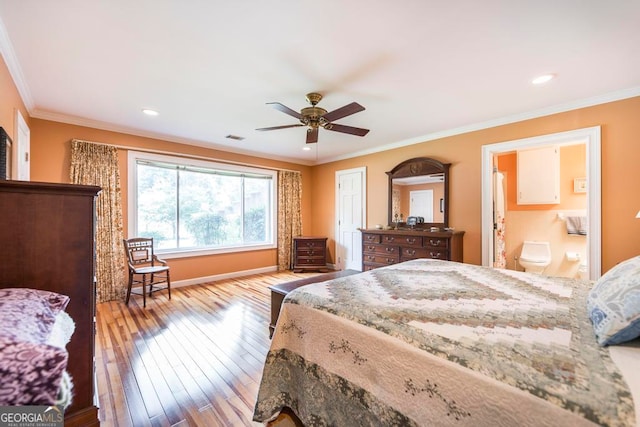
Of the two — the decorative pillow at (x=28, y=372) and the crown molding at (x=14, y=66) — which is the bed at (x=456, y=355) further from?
the crown molding at (x=14, y=66)

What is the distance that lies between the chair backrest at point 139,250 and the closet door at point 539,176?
19.3ft

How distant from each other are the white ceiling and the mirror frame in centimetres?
84

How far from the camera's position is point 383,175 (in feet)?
15.9

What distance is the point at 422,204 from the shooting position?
4.34m

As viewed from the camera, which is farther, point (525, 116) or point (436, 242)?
point (436, 242)

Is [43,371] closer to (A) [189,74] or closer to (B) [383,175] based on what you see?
(A) [189,74]

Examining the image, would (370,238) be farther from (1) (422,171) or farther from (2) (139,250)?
(2) (139,250)

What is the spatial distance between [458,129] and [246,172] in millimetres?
3754

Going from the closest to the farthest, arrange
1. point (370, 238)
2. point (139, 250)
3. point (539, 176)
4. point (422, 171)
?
point (139, 250) < point (539, 176) < point (422, 171) < point (370, 238)

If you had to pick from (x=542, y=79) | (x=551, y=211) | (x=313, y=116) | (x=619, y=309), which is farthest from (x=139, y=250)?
(x=551, y=211)

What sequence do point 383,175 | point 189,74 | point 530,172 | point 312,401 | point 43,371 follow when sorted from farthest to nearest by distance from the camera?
point 383,175, point 530,172, point 189,74, point 312,401, point 43,371

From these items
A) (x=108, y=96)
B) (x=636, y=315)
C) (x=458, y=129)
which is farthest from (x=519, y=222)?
(x=108, y=96)

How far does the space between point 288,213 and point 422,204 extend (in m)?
2.80

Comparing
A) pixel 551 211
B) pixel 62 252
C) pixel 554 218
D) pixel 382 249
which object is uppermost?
pixel 551 211
